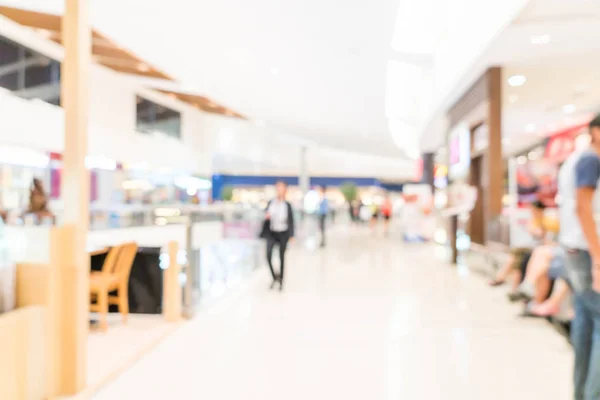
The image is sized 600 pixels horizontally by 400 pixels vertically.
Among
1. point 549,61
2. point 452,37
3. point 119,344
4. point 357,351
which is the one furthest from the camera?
point 452,37

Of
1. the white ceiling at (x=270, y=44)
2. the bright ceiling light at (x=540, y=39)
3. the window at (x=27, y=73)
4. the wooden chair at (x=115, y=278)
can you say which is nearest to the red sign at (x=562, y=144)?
the white ceiling at (x=270, y=44)

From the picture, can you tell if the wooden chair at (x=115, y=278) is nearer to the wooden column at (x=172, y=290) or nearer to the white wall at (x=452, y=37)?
the wooden column at (x=172, y=290)

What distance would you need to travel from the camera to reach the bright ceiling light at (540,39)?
4.82 meters

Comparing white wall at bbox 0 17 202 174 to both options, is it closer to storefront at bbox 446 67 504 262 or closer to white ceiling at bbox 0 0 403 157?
white ceiling at bbox 0 0 403 157

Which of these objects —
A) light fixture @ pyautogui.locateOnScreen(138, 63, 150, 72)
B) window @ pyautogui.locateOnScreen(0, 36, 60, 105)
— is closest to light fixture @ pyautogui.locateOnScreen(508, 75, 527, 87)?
light fixture @ pyautogui.locateOnScreen(138, 63, 150, 72)

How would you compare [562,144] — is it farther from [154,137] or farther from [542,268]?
[154,137]

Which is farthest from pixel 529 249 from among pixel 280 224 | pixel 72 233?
pixel 72 233

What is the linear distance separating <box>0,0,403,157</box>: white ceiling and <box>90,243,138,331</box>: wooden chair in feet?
10.0

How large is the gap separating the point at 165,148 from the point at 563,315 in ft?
41.6

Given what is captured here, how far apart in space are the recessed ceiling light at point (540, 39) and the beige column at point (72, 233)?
166 inches

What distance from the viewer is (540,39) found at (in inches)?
193

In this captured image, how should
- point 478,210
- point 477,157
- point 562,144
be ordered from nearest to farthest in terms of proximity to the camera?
point 477,157, point 478,210, point 562,144

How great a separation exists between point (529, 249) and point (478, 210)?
3518mm

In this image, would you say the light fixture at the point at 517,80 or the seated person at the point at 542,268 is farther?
the light fixture at the point at 517,80
